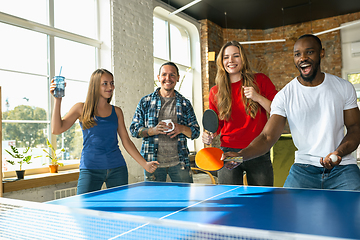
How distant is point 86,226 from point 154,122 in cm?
159

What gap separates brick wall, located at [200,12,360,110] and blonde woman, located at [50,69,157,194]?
18.7 ft

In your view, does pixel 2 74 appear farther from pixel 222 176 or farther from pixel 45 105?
pixel 222 176

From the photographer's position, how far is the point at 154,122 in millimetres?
2807

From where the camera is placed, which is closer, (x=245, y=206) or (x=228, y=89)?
(x=245, y=206)

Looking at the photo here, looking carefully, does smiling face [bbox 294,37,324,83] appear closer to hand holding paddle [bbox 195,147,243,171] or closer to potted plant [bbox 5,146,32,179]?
hand holding paddle [bbox 195,147,243,171]

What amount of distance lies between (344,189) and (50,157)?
3901 mm

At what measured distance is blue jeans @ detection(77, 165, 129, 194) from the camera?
2.33 m

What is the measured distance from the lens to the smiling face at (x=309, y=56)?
1937mm

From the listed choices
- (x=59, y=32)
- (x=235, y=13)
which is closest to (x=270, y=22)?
(x=235, y=13)

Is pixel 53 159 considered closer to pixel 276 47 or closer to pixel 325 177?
pixel 325 177

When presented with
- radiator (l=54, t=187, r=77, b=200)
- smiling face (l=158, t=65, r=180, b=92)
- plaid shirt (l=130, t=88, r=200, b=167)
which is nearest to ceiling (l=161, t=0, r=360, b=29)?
radiator (l=54, t=187, r=77, b=200)

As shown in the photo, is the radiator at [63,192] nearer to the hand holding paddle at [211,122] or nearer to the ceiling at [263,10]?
the hand holding paddle at [211,122]

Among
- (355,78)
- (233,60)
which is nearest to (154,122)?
(233,60)

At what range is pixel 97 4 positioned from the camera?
18.7 ft
